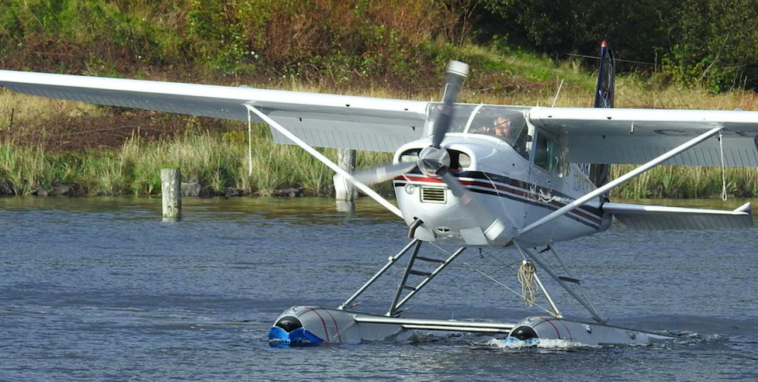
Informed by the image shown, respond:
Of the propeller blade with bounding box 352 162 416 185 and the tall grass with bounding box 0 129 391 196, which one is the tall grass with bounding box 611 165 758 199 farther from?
the propeller blade with bounding box 352 162 416 185

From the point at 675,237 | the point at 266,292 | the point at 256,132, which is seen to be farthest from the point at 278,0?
the point at 266,292

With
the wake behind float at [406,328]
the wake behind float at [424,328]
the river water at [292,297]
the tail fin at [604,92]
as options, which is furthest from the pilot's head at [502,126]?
the tail fin at [604,92]

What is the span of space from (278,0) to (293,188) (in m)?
13.4

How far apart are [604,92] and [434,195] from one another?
176 inches

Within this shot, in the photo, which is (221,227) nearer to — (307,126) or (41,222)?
(41,222)

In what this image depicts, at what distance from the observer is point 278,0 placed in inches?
1358

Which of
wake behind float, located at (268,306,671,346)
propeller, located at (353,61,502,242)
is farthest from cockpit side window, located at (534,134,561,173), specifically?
wake behind float, located at (268,306,671,346)

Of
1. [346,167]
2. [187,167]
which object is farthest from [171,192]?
[187,167]

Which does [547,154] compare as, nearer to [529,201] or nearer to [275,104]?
[529,201]

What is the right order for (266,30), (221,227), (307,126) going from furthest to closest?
(266,30) < (221,227) < (307,126)

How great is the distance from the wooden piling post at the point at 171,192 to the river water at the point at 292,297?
26cm

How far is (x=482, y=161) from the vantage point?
817 cm

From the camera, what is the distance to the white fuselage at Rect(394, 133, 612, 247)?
26.5 ft

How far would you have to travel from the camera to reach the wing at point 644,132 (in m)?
9.19
